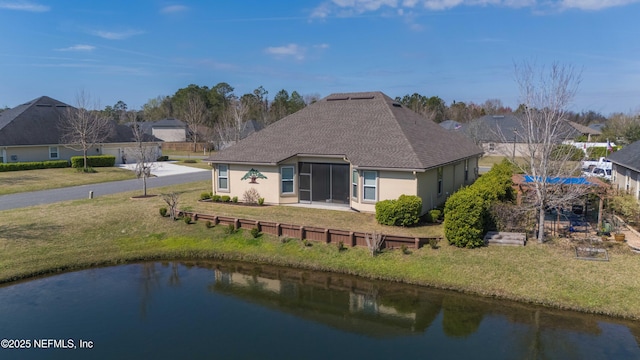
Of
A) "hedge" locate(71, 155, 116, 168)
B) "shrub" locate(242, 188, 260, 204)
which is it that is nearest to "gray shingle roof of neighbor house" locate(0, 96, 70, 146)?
"hedge" locate(71, 155, 116, 168)

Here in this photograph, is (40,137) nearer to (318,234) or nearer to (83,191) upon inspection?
(83,191)

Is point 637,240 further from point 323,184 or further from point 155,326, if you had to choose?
point 155,326

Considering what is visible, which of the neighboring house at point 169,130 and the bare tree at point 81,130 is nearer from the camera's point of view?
the bare tree at point 81,130

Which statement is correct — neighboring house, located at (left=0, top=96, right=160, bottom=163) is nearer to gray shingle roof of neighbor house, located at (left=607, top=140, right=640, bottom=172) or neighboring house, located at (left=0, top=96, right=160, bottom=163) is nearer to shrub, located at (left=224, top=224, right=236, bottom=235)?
shrub, located at (left=224, top=224, right=236, bottom=235)

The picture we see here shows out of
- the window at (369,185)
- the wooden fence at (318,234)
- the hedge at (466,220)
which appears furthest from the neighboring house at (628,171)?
the window at (369,185)

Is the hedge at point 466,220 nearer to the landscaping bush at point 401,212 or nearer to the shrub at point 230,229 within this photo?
the landscaping bush at point 401,212
